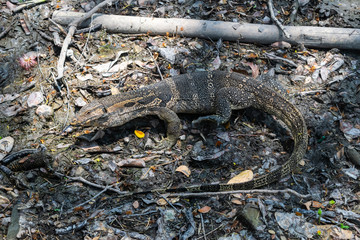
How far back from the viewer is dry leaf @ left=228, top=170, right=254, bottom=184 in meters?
5.16

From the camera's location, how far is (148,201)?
16.1ft

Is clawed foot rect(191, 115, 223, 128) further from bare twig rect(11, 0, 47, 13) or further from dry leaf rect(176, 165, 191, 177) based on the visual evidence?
bare twig rect(11, 0, 47, 13)

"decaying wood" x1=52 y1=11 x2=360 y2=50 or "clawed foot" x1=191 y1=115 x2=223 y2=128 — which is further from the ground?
"decaying wood" x1=52 y1=11 x2=360 y2=50

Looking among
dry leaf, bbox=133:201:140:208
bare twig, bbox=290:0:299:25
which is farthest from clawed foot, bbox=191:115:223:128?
bare twig, bbox=290:0:299:25

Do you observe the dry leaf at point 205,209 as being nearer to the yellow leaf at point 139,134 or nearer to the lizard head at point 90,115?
the yellow leaf at point 139,134

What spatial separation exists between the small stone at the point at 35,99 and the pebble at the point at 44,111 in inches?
7.0

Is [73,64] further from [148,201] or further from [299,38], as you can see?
[299,38]

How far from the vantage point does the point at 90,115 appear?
5.65 meters

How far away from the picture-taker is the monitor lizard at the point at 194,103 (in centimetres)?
576

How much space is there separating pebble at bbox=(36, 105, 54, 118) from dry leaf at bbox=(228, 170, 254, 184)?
3.74 m

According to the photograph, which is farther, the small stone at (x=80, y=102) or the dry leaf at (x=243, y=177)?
the small stone at (x=80, y=102)

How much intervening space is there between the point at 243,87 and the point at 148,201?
291 cm

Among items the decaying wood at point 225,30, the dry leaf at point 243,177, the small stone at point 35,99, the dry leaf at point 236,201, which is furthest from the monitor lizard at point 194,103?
the decaying wood at point 225,30

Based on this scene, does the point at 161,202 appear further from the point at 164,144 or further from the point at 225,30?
the point at 225,30
